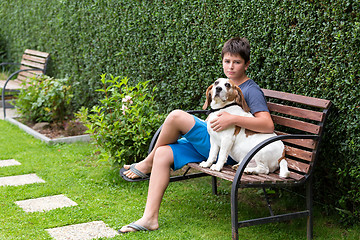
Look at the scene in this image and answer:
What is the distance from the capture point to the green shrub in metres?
6.77

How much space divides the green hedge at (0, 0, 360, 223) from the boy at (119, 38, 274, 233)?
374mm

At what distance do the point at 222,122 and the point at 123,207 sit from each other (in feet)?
4.33

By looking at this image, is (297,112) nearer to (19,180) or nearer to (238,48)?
(238,48)

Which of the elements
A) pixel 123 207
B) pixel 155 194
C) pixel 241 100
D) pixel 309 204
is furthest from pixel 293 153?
pixel 123 207

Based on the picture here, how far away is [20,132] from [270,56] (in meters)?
4.48

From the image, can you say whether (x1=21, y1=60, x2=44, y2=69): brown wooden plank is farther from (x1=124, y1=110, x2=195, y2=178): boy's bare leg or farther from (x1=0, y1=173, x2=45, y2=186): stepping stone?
(x1=124, y1=110, x2=195, y2=178): boy's bare leg

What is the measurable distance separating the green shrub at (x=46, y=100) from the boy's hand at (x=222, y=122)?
3.97 meters

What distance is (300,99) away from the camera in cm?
340

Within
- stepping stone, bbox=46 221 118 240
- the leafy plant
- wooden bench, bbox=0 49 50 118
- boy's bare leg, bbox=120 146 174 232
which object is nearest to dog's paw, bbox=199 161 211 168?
boy's bare leg, bbox=120 146 174 232

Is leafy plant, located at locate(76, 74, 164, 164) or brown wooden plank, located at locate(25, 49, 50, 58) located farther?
brown wooden plank, located at locate(25, 49, 50, 58)

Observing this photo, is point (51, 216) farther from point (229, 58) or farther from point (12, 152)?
point (12, 152)

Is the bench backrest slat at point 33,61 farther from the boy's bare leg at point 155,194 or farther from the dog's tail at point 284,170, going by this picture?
the dog's tail at point 284,170

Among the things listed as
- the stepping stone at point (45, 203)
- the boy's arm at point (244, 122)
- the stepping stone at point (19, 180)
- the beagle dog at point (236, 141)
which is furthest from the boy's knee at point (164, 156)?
the stepping stone at point (19, 180)

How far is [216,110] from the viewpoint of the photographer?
339 cm
